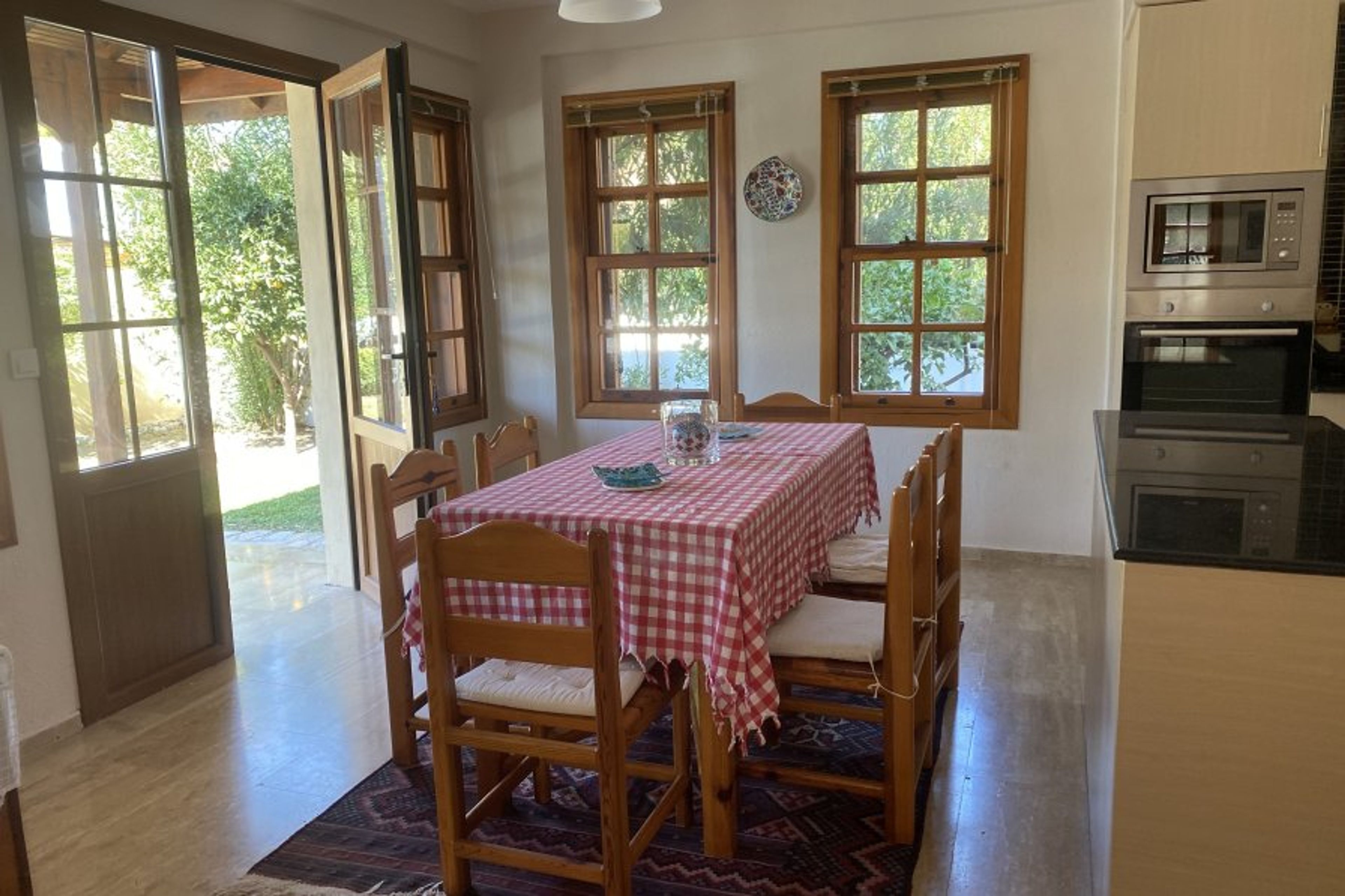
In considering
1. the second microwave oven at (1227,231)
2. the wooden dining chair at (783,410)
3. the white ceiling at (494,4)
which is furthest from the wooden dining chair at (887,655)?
the white ceiling at (494,4)

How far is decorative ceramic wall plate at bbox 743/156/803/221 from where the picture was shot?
175 inches

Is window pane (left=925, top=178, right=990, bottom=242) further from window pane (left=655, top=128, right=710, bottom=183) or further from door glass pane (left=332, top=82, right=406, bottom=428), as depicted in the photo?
door glass pane (left=332, top=82, right=406, bottom=428)

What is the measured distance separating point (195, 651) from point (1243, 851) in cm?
316

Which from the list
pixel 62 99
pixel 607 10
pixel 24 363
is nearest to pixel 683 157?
pixel 607 10

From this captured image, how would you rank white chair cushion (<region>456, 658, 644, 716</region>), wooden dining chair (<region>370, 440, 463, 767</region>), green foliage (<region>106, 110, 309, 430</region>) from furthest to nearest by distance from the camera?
green foliage (<region>106, 110, 309, 430</region>) < wooden dining chair (<region>370, 440, 463, 767</region>) < white chair cushion (<region>456, 658, 644, 716</region>)

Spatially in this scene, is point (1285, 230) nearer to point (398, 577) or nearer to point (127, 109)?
point (398, 577)

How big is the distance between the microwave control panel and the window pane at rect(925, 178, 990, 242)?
4.00 ft

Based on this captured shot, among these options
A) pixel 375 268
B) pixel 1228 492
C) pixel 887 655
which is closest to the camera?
pixel 1228 492

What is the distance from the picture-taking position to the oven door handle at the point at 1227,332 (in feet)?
10.6

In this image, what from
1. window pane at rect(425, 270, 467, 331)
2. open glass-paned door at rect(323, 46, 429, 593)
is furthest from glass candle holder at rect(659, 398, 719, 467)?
window pane at rect(425, 270, 467, 331)

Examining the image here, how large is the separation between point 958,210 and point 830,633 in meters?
2.65

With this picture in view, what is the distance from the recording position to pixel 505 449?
2.97m

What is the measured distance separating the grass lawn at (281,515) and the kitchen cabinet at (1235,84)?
4.34 m

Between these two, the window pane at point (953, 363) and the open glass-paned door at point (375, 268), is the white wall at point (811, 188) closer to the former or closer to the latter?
the window pane at point (953, 363)
